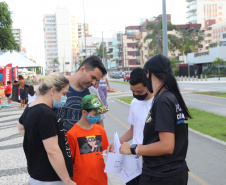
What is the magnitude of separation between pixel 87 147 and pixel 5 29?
3059 centimetres

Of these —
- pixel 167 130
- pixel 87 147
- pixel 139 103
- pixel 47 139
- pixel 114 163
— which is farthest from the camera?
pixel 139 103

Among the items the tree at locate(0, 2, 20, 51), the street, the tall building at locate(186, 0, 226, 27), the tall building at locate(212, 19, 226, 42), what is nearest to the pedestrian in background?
the street

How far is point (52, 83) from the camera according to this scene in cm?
296

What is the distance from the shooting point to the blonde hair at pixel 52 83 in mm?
2959

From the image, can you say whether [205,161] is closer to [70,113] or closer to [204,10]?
[70,113]

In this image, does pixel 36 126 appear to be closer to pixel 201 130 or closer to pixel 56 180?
pixel 56 180

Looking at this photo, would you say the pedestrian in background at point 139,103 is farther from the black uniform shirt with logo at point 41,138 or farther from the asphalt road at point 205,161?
the asphalt road at point 205,161

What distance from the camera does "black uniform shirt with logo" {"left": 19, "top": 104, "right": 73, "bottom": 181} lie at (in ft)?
9.08

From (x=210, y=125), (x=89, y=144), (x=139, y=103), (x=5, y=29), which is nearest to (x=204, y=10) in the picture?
(x=5, y=29)

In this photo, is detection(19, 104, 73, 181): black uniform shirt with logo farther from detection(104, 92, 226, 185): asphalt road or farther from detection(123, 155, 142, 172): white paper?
detection(104, 92, 226, 185): asphalt road

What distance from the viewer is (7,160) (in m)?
7.43

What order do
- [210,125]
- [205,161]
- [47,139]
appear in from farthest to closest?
[210,125]
[205,161]
[47,139]

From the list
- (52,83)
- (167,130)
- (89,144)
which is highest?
(52,83)

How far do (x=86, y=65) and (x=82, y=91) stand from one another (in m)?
0.31
